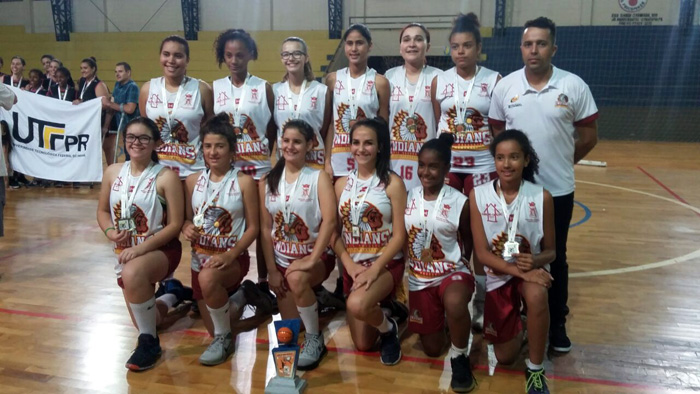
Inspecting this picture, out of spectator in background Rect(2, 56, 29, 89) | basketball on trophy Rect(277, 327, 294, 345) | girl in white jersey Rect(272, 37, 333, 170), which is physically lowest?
basketball on trophy Rect(277, 327, 294, 345)

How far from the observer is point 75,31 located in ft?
54.2

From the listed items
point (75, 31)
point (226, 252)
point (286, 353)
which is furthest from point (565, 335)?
point (75, 31)

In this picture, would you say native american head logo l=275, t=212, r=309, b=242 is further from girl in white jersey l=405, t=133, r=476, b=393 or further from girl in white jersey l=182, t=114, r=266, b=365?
girl in white jersey l=405, t=133, r=476, b=393

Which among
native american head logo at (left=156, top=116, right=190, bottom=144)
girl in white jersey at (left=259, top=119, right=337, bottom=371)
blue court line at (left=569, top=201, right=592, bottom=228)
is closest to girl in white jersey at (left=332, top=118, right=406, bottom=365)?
girl in white jersey at (left=259, top=119, right=337, bottom=371)

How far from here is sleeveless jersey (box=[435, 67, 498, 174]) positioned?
3.00m

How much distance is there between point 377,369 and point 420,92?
61.5 inches

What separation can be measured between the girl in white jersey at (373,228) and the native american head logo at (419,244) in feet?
0.14

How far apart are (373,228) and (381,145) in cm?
41

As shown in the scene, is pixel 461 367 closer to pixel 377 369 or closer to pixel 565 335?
pixel 377 369

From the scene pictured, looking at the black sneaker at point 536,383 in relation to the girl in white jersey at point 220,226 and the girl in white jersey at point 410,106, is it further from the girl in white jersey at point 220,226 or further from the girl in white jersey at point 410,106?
the girl in white jersey at point 220,226

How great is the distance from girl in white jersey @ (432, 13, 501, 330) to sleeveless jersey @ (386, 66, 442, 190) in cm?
16

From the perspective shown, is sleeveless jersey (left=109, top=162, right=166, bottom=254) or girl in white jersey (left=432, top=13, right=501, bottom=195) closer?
sleeveless jersey (left=109, top=162, right=166, bottom=254)

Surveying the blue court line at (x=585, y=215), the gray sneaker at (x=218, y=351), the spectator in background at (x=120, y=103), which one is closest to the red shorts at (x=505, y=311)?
the gray sneaker at (x=218, y=351)

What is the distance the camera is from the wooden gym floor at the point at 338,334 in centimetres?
248
